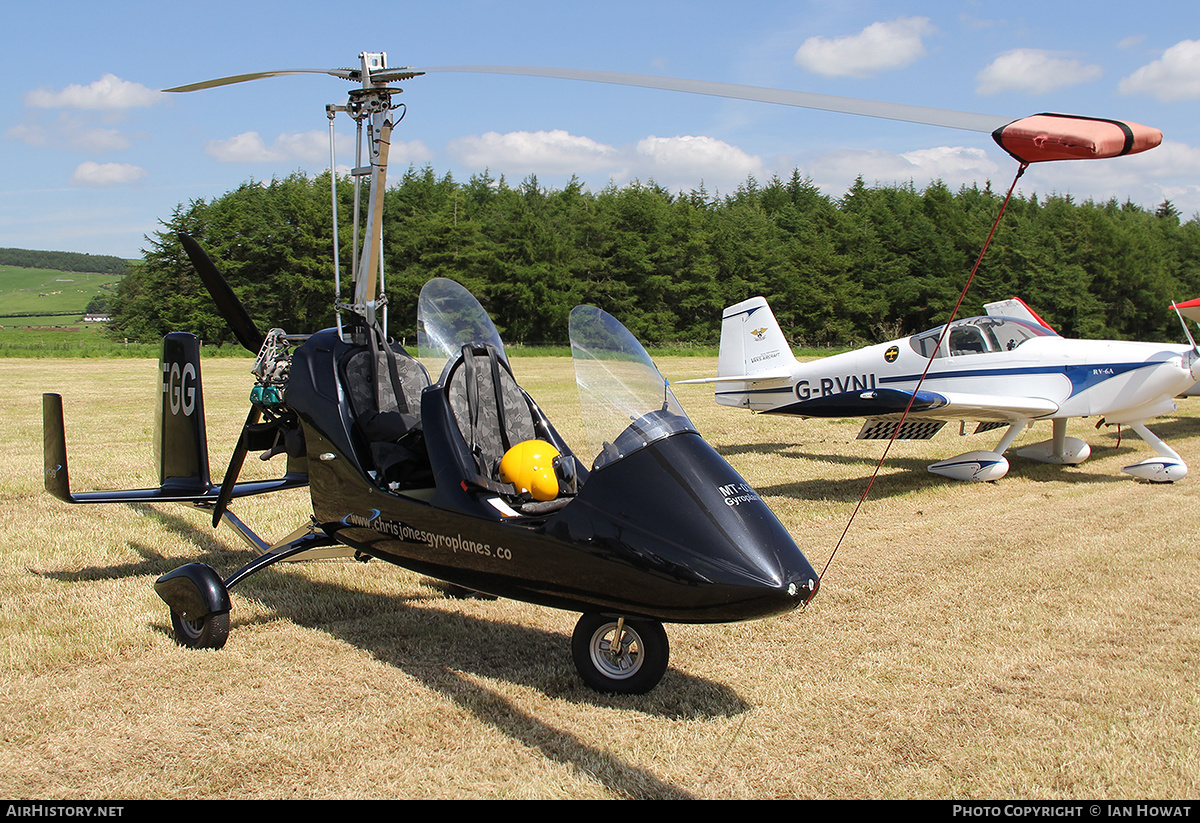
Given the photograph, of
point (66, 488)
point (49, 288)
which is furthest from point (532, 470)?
point (49, 288)

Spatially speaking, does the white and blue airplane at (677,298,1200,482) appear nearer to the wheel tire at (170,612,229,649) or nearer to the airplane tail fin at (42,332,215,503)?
the airplane tail fin at (42,332,215,503)

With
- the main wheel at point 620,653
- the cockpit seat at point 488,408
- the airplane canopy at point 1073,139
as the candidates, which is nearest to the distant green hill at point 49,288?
the cockpit seat at point 488,408

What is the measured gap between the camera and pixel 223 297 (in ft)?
17.6

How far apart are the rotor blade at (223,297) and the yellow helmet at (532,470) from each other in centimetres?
203

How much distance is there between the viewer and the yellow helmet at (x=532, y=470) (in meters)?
4.16

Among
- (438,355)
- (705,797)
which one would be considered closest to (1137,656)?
(705,797)

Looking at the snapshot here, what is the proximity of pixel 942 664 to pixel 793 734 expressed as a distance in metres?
1.21

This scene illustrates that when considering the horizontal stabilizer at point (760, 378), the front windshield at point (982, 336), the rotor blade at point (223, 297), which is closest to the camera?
the rotor blade at point (223, 297)

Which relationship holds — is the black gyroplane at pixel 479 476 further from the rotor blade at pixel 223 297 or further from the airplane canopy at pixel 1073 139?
the airplane canopy at pixel 1073 139

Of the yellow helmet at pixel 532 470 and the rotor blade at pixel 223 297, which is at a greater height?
the rotor blade at pixel 223 297

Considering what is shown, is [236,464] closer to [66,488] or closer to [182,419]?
[182,419]

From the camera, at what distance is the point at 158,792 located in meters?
3.10

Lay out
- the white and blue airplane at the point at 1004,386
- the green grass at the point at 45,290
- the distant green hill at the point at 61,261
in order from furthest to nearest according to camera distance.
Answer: the distant green hill at the point at 61,261 → the green grass at the point at 45,290 → the white and blue airplane at the point at 1004,386
